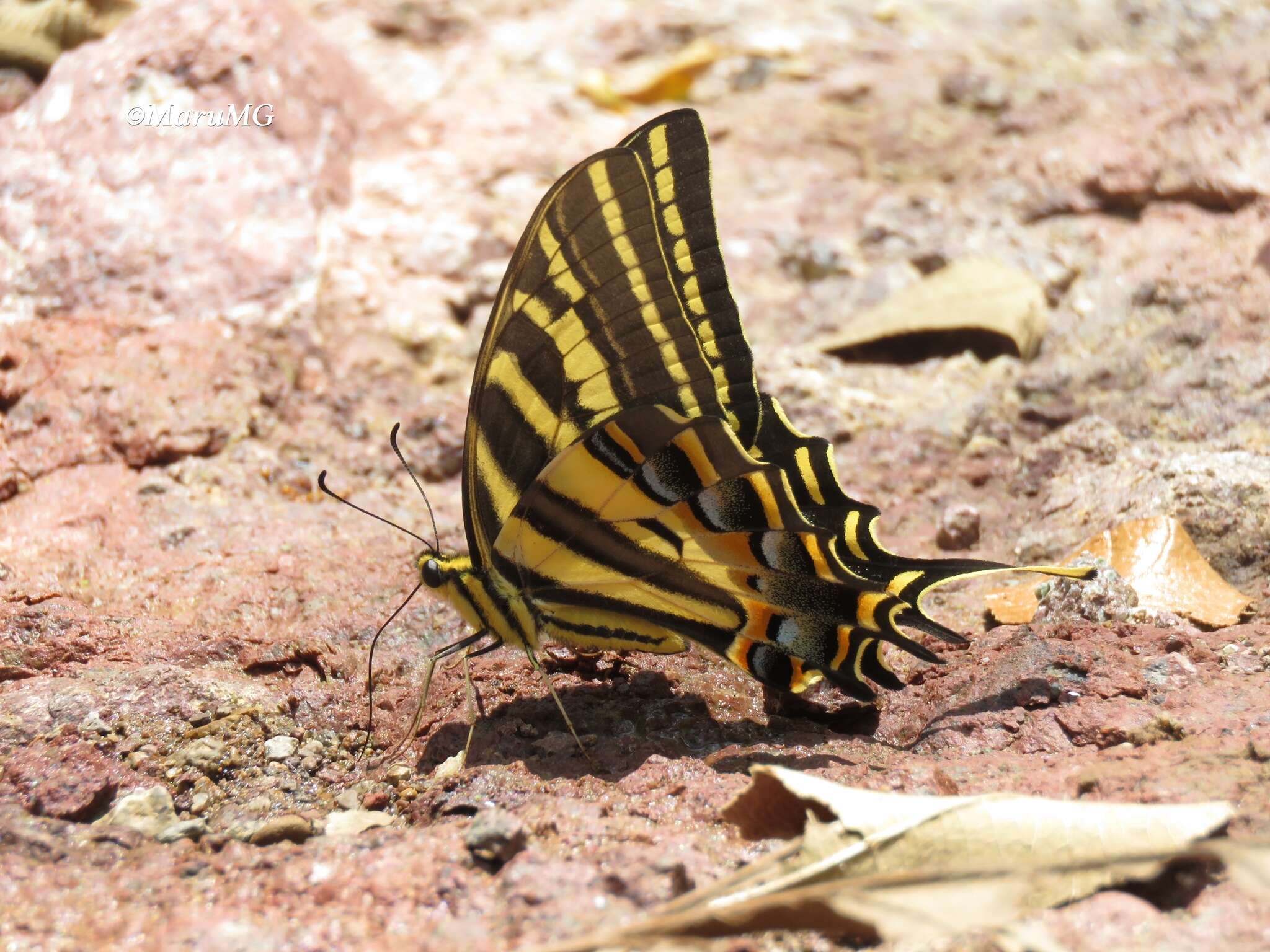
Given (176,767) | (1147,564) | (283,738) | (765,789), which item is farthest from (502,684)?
(1147,564)

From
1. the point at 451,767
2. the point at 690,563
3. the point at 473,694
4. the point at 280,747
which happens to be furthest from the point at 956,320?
the point at 280,747

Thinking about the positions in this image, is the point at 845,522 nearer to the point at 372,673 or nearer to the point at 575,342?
the point at 575,342

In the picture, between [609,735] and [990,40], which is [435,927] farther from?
[990,40]

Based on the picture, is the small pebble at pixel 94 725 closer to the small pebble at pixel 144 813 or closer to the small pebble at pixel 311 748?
the small pebble at pixel 144 813

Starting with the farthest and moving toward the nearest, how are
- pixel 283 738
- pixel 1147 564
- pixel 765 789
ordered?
pixel 1147 564 < pixel 283 738 < pixel 765 789

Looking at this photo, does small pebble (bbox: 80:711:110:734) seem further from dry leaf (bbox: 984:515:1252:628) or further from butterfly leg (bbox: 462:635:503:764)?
dry leaf (bbox: 984:515:1252:628)
